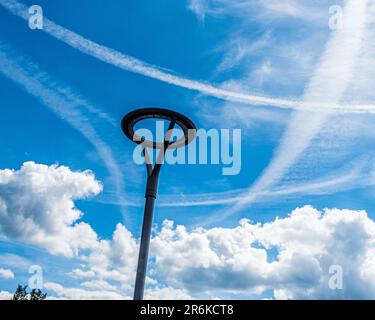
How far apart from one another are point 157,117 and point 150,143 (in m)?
1.75

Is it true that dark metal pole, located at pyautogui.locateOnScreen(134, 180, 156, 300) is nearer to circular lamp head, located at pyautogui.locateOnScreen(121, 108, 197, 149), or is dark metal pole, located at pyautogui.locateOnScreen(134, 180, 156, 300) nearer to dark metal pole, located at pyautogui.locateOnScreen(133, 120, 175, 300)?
dark metal pole, located at pyautogui.locateOnScreen(133, 120, 175, 300)

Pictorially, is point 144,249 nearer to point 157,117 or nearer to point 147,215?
point 147,215

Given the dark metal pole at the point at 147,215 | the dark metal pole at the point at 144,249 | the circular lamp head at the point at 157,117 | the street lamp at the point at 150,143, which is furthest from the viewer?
the circular lamp head at the point at 157,117

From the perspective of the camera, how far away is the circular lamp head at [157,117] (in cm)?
1839

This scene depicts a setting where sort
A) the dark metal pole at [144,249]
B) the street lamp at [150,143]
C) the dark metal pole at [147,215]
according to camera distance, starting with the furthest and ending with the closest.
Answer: the street lamp at [150,143]
the dark metal pole at [147,215]
the dark metal pole at [144,249]

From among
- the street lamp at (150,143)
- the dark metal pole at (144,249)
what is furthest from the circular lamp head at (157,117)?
the dark metal pole at (144,249)

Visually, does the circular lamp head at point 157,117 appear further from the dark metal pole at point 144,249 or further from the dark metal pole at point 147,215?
the dark metal pole at point 144,249

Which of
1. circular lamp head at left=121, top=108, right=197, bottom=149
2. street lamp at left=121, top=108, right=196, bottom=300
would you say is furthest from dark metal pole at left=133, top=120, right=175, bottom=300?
circular lamp head at left=121, top=108, right=197, bottom=149

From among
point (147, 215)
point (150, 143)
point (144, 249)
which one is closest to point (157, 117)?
point (150, 143)

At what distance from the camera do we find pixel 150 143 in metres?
19.8
